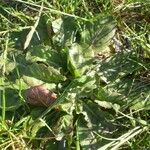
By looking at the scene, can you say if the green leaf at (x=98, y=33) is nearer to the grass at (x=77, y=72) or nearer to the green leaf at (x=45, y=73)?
the grass at (x=77, y=72)

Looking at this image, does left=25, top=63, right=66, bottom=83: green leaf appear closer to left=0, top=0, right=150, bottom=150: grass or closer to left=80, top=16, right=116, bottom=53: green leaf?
left=0, top=0, right=150, bottom=150: grass

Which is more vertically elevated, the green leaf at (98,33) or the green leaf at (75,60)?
the green leaf at (98,33)

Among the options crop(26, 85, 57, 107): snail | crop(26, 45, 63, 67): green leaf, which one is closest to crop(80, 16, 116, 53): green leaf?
crop(26, 45, 63, 67): green leaf

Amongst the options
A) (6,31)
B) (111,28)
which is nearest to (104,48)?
(111,28)

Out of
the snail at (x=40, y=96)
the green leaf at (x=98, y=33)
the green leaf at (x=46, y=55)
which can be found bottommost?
the snail at (x=40, y=96)

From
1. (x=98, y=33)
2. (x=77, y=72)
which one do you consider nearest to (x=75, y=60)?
(x=77, y=72)

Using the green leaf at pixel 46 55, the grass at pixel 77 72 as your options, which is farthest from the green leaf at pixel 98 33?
the green leaf at pixel 46 55

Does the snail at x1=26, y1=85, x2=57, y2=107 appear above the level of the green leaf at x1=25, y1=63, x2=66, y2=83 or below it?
below
